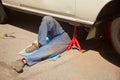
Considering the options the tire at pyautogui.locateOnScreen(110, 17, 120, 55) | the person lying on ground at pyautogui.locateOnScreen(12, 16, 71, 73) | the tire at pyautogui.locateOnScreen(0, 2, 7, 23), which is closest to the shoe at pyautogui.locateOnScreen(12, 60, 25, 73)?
the person lying on ground at pyautogui.locateOnScreen(12, 16, 71, 73)

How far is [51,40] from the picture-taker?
487 centimetres

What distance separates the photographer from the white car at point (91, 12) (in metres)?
4.02

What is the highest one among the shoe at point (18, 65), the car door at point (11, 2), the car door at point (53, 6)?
the car door at point (53, 6)

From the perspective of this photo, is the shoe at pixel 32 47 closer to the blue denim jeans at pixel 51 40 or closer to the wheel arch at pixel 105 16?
the blue denim jeans at pixel 51 40

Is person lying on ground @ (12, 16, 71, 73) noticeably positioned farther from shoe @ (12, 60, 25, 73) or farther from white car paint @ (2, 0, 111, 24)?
white car paint @ (2, 0, 111, 24)

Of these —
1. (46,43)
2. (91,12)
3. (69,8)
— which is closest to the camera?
(91,12)

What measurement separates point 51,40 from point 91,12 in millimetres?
1133

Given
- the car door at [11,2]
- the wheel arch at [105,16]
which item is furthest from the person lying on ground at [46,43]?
the car door at [11,2]

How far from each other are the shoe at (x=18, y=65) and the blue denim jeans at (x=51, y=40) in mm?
135

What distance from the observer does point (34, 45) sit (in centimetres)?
486

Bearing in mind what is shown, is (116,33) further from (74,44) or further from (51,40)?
(51,40)

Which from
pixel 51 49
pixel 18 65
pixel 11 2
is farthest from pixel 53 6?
pixel 11 2

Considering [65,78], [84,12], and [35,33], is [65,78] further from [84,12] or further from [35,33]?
[35,33]

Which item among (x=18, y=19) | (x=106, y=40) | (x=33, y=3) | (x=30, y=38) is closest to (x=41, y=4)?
(x=33, y=3)
